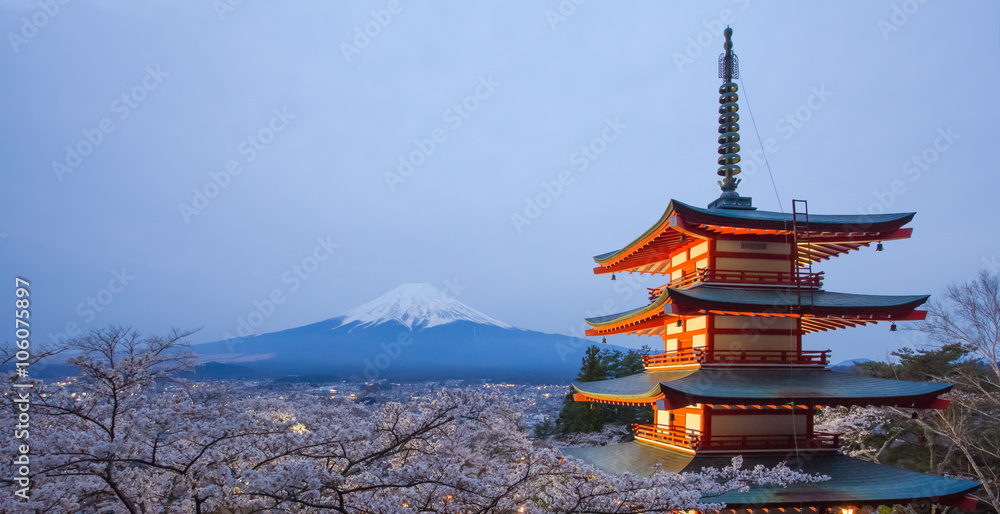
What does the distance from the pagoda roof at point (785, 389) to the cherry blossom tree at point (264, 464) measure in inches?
106

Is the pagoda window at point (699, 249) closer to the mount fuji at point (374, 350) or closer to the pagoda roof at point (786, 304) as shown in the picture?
the pagoda roof at point (786, 304)

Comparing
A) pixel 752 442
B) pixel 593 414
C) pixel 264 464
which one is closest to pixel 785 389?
pixel 752 442

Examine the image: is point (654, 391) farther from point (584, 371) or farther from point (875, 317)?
point (584, 371)

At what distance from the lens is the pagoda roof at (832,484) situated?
10422mm

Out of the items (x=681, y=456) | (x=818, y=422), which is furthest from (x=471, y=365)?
(x=681, y=456)

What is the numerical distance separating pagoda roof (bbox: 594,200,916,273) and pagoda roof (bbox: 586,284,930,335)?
4.22 feet

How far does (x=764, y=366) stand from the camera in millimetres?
12906

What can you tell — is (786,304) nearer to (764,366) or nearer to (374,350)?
(764,366)

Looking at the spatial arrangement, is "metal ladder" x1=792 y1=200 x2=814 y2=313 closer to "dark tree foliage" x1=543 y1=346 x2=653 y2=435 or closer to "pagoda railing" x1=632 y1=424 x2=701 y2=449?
"pagoda railing" x1=632 y1=424 x2=701 y2=449

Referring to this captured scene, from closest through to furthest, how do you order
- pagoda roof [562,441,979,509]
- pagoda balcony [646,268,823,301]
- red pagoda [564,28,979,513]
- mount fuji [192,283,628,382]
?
pagoda roof [562,441,979,509]
red pagoda [564,28,979,513]
pagoda balcony [646,268,823,301]
mount fuji [192,283,628,382]

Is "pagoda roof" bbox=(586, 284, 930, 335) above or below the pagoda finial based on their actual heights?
below

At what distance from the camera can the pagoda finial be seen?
1514 centimetres

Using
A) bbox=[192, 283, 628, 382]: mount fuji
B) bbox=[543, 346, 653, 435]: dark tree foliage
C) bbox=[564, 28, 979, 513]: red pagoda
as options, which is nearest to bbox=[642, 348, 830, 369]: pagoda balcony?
bbox=[564, 28, 979, 513]: red pagoda

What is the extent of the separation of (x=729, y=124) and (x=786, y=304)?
5508 millimetres
